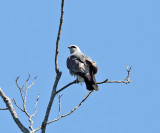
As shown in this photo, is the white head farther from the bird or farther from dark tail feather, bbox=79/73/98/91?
Answer: dark tail feather, bbox=79/73/98/91

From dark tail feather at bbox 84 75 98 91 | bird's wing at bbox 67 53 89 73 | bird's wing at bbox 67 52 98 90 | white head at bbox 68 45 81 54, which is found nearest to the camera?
dark tail feather at bbox 84 75 98 91

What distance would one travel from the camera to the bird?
Result: 505cm

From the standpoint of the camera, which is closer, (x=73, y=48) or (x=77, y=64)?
(x=77, y=64)

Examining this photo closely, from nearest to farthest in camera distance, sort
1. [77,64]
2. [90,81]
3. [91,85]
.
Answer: [91,85] < [90,81] < [77,64]

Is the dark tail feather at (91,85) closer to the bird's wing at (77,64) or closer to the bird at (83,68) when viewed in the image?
the bird at (83,68)

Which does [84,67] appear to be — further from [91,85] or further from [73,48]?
[73,48]

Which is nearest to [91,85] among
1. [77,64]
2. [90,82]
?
[90,82]

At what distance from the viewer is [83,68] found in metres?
5.34

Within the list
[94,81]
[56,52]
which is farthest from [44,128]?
[94,81]

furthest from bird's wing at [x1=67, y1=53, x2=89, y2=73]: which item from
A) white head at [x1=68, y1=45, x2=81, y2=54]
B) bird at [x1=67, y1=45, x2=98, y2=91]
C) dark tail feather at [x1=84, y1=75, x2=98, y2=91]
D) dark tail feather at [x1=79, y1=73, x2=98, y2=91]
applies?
white head at [x1=68, y1=45, x2=81, y2=54]

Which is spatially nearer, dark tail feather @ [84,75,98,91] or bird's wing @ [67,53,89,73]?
dark tail feather @ [84,75,98,91]

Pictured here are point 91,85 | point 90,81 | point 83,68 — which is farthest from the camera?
point 83,68

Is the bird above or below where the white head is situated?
below

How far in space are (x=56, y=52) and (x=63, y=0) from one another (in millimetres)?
664
